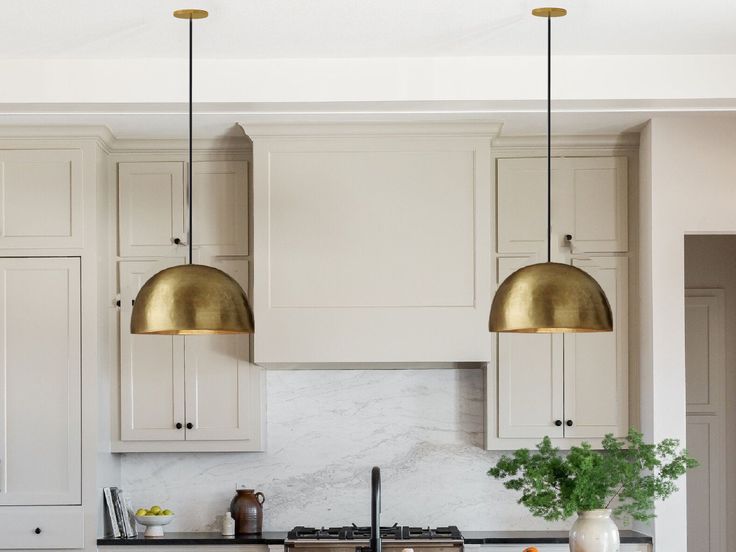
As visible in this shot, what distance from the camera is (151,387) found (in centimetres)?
462

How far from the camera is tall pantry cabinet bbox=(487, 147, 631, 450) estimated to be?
4586mm

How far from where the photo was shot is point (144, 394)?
4621mm

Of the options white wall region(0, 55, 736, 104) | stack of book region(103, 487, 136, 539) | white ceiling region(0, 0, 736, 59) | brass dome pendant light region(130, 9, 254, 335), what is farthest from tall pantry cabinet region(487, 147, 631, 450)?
brass dome pendant light region(130, 9, 254, 335)

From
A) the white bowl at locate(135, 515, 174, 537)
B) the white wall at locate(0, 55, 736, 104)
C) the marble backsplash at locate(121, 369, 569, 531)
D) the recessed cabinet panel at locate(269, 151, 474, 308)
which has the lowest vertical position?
the white bowl at locate(135, 515, 174, 537)

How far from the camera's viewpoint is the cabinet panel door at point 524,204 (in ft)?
15.3

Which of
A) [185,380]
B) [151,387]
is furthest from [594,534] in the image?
[151,387]

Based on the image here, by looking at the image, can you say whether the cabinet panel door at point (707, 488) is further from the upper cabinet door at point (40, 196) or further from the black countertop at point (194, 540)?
the upper cabinet door at point (40, 196)

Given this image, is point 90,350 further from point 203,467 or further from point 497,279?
point 497,279

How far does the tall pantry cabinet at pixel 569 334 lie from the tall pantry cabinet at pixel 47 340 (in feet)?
5.82

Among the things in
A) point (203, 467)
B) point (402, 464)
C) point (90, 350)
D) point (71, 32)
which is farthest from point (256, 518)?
point (71, 32)

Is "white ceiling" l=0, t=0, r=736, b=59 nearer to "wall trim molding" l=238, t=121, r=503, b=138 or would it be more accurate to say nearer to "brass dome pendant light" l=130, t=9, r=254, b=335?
"wall trim molding" l=238, t=121, r=503, b=138

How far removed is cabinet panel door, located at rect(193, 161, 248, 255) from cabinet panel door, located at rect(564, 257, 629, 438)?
155 centimetres

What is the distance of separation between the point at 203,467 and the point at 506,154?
2003mm

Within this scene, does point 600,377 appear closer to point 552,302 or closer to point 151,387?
point 552,302
